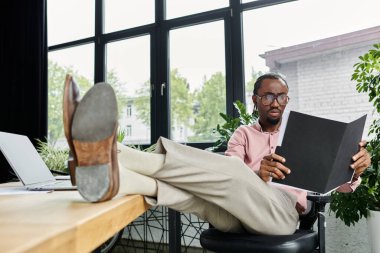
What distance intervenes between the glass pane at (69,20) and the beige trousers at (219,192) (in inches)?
108

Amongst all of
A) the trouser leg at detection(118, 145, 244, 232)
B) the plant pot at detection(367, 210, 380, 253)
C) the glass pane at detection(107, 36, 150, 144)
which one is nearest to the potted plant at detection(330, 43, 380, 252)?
the plant pot at detection(367, 210, 380, 253)

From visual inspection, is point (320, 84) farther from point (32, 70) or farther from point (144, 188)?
point (32, 70)

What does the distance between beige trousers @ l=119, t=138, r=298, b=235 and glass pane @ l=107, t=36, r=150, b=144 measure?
6.16 feet

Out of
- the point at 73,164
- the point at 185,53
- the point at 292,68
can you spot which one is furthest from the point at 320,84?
the point at 73,164

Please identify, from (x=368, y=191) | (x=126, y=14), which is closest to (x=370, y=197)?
(x=368, y=191)

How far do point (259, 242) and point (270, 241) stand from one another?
1.3 inches

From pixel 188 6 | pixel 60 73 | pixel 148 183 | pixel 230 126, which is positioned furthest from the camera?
pixel 60 73

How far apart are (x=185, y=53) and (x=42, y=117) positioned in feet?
5.04

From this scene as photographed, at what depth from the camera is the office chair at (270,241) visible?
1059 millimetres

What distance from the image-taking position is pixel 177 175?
93cm

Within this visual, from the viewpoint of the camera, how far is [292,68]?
2.47 meters

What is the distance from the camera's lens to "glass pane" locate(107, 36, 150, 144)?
Result: 303cm

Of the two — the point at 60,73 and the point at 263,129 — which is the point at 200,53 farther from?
the point at 60,73

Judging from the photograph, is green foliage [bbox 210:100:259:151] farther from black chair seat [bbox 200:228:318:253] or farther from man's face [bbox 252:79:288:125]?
black chair seat [bbox 200:228:318:253]
